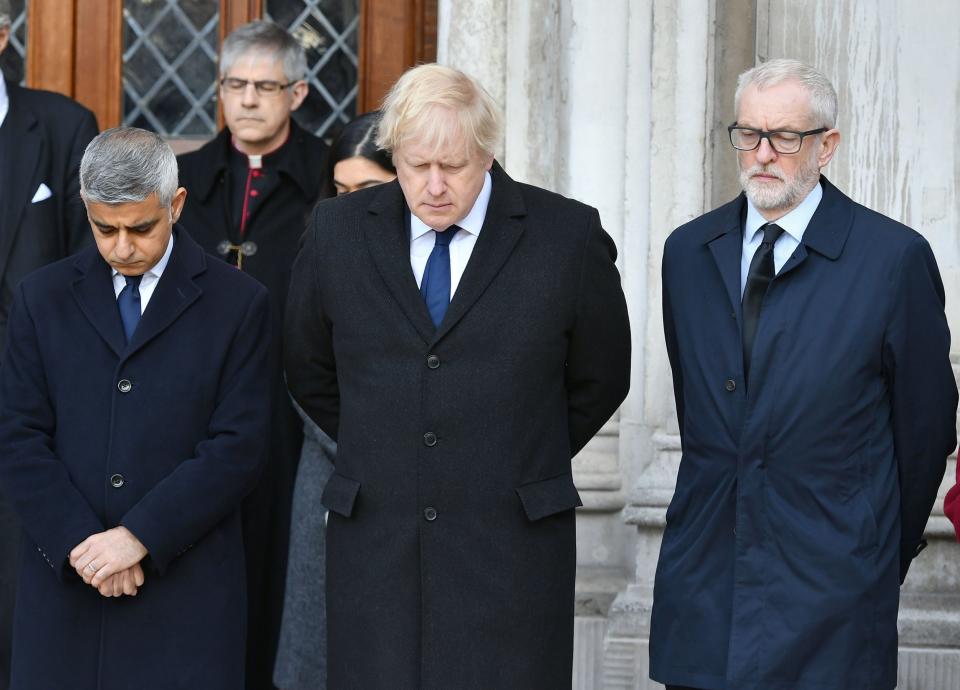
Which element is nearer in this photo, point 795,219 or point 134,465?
point 795,219

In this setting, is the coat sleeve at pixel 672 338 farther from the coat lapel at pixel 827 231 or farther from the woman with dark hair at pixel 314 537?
the woman with dark hair at pixel 314 537

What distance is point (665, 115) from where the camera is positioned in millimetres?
5418

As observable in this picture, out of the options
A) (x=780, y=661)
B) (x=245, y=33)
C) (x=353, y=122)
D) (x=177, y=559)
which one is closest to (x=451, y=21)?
(x=245, y=33)

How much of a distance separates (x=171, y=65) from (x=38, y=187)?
3.65 ft

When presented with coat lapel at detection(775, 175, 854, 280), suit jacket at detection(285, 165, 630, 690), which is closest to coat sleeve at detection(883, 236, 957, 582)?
coat lapel at detection(775, 175, 854, 280)

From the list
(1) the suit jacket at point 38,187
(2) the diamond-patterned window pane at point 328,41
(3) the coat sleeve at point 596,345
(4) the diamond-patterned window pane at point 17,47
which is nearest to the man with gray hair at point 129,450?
(3) the coat sleeve at point 596,345

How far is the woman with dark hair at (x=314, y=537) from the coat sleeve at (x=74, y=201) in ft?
2.84

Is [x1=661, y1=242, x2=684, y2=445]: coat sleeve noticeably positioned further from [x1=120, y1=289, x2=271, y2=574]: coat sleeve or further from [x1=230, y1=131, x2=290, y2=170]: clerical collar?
[x1=230, y1=131, x2=290, y2=170]: clerical collar

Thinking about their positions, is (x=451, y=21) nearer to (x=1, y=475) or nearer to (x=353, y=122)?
(x=353, y=122)

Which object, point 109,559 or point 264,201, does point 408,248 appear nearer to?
point 109,559

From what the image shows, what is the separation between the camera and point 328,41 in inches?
237

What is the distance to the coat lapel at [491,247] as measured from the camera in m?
3.80

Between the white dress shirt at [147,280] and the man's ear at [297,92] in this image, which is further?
the man's ear at [297,92]

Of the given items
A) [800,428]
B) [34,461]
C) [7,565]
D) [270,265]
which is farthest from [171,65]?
[800,428]
